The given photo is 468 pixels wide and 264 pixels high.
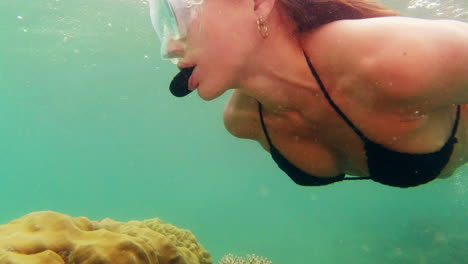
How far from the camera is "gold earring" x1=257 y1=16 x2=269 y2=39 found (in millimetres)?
2336

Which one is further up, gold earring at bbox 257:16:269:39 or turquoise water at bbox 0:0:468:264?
gold earring at bbox 257:16:269:39

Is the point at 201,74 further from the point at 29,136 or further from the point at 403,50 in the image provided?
the point at 29,136

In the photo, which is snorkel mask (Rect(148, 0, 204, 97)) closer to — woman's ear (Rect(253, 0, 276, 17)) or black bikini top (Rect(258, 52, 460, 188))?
woman's ear (Rect(253, 0, 276, 17))

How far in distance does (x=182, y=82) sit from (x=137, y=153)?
106330 millimetres

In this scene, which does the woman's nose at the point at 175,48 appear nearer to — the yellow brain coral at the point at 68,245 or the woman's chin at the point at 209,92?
the woman's chin at the point at 209,92

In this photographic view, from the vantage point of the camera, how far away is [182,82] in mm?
2664

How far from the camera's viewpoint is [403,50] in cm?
199

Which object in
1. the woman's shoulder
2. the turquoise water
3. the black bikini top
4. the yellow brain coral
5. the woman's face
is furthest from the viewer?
the turquoise water

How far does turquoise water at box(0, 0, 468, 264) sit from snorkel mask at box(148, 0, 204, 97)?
675 inches

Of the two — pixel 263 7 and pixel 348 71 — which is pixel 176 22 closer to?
pixel 263 7

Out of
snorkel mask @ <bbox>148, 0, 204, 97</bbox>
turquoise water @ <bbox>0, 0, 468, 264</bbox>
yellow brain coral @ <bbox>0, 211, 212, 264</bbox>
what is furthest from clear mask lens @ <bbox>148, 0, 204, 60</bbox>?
turquoise water @ <bbox>0, 0, 468, 264</bbox>

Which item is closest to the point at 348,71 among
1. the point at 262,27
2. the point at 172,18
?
the point at 262,27

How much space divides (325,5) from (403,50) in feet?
2.17

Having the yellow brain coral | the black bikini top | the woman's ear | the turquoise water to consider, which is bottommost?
the turquoise water
